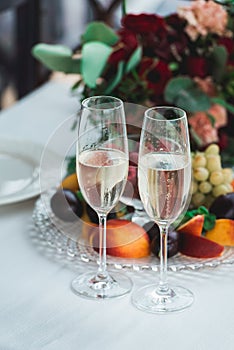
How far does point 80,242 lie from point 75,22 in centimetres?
368

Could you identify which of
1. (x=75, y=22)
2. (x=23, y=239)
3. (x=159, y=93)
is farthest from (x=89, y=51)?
(x=75, y=22)

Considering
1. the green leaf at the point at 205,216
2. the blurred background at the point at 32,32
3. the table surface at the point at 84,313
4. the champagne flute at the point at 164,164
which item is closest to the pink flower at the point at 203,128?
the green leaf at the point at 205,216

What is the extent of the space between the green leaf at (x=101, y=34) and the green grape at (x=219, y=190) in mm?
552

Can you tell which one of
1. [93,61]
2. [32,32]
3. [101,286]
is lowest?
[32,32]

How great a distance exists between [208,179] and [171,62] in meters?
0.47

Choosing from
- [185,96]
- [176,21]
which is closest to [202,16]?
[176,21]

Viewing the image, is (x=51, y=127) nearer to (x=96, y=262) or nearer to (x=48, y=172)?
(x=48, y=172)

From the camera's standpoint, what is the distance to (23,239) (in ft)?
4.32

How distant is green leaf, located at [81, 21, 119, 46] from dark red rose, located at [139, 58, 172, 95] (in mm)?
107

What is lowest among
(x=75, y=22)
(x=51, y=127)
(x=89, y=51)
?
(x=75, y=22)

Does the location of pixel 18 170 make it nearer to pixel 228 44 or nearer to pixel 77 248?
pixel 77 248

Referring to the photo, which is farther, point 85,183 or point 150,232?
point 150,232

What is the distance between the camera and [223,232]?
4.12ft

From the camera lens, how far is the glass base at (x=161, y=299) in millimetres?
1082
